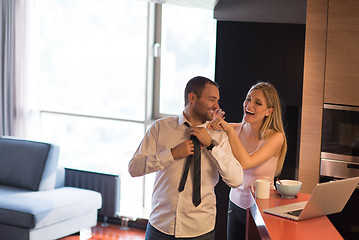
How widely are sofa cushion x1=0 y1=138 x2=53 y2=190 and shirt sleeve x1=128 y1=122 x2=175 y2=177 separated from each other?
258 cm

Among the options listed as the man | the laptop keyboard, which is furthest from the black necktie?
the laptop keyboard

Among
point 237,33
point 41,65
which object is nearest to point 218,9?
point 237,33

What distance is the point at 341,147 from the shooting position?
11.9 feet

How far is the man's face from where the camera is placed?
267cm

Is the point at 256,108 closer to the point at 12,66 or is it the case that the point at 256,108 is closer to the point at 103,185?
the point at 103,185

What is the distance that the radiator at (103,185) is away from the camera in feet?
17.8

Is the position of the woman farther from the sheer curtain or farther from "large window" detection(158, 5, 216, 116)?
the sheer curtain

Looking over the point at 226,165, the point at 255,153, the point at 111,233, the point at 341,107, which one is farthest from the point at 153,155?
the point at 111,233

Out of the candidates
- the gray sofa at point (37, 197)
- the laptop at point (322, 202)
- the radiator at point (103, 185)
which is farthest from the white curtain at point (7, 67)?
the laptop at point (322, 202)

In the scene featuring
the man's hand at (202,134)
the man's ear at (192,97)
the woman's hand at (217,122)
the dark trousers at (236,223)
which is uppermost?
the man's ear at (192,97)

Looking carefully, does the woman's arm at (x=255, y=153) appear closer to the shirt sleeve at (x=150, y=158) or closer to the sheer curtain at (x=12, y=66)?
the shirt sleeve at (x=150, y=158)

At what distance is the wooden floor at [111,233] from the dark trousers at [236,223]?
2097 mm

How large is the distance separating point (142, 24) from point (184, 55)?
0.57 metres

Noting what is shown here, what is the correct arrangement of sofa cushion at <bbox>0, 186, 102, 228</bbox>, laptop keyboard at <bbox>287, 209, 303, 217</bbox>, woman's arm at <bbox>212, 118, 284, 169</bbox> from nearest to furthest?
laptop keyboard at <bbox>287, 209, 303, 217</bbox> < woman's arm at <bbox>212, 118, 284, 169</bbox> < sofa cushion at <bbox>0, 186, 102, 228</bbox>
